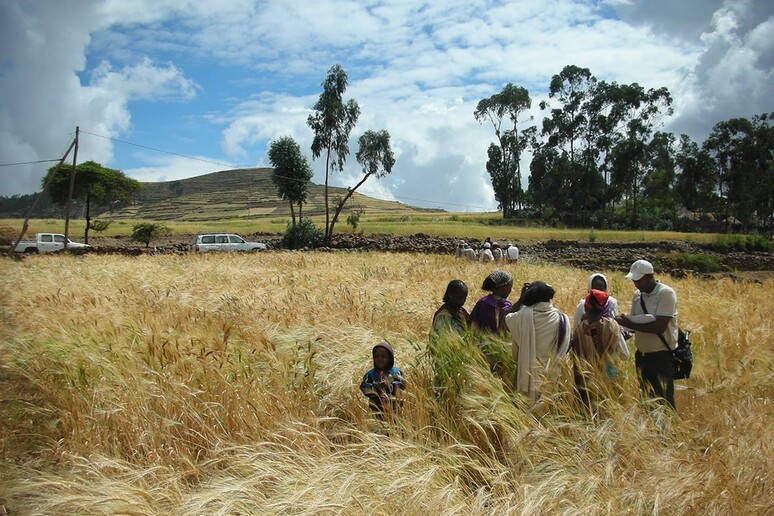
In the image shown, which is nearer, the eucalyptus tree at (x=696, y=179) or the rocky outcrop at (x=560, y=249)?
the rocky outcrop at (x=560, y=249)

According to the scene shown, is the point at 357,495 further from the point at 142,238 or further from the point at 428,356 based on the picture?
the point at 142,238

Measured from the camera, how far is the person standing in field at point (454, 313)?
504 cm

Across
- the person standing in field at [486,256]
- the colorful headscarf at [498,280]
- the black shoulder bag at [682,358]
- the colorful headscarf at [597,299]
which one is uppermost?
the colorful headscarf at [498,280]

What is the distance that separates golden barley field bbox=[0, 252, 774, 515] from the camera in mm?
2867

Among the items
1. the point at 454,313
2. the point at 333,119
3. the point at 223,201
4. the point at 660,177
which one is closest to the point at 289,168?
the point at 333,119

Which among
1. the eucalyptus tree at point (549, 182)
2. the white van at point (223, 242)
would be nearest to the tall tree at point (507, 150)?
the eucalyptus tree at point (549, 182)

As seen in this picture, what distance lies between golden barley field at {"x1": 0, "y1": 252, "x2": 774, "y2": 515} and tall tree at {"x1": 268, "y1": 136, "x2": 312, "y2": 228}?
34.4 metres

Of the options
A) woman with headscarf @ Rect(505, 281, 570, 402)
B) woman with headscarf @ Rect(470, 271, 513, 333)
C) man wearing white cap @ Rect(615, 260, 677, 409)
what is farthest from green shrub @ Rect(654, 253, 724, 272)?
woman with headscarf @ Rect(505, 281, 570, 402)

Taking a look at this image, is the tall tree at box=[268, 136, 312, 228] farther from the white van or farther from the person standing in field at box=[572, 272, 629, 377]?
the person standing in field at box=[572, 272, 629, 377]

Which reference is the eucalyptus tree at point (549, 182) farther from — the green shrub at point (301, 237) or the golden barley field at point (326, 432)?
the golden barley field at point (326, 432)

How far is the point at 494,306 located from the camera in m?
5.21

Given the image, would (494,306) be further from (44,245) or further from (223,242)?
(44,245)

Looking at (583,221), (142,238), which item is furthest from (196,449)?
(583,221)

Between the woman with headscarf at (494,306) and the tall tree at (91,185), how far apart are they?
41.9m
